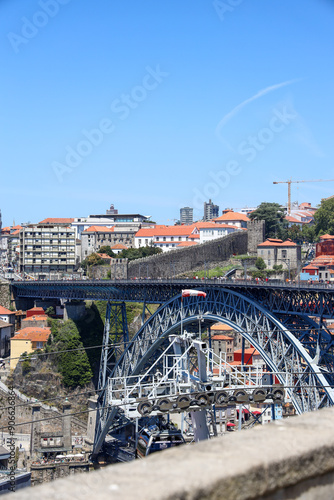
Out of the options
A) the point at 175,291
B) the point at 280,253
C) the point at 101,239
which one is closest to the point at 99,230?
the point at 101,239

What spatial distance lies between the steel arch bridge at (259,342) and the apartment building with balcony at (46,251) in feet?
162

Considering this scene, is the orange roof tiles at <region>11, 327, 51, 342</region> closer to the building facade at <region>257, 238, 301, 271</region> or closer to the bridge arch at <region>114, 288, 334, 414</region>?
the bridge arch at <region>114, 288, 334, 414</region>

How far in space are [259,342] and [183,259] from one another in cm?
4251

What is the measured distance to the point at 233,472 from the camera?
2.98 metres

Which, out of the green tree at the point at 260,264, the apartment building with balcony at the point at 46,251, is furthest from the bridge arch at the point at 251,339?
the apartment building with balcony at the point at 46,251

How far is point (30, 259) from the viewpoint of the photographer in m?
102

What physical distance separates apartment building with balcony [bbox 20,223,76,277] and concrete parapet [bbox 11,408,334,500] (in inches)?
3901

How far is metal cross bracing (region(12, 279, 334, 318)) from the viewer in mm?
34250

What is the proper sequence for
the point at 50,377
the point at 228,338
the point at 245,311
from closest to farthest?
the point at 245,311, the point at 50,377, the point at 228,338

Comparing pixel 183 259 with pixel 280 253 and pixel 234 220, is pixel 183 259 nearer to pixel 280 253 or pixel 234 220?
pixel 280 253

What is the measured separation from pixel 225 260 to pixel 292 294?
153 ft

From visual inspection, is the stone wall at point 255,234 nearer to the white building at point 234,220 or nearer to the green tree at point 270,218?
the green tree at point 270,218

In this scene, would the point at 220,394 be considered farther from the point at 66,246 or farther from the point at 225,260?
the point at 66,246

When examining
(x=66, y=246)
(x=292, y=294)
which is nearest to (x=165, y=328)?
(x=292, y=294)
